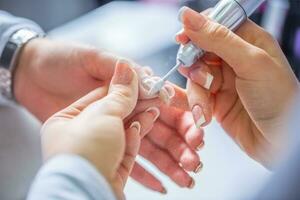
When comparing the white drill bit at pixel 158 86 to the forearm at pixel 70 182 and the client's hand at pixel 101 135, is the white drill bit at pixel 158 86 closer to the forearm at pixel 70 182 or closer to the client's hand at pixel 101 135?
the client's hand at pixel 101 135

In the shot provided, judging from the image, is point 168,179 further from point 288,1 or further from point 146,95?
point 288,1

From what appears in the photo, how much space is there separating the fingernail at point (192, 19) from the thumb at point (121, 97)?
0.28 feet

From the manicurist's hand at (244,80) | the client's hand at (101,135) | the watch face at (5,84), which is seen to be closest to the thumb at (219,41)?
the manicurist's hand at (244,80)

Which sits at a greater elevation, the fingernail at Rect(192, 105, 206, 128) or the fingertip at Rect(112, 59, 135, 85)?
the fingertip at Rect(112, 59, 135, 85)

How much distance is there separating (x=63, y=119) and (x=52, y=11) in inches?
30.5

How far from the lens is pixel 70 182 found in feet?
1.33

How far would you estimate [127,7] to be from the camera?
116 centimetres

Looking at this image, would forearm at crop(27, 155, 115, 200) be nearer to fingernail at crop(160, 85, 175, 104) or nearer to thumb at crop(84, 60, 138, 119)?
thumb at crop(84, 60, 138, 119)

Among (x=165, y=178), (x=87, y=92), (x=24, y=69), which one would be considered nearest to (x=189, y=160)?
(x=165, y=178)

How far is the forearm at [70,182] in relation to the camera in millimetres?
401

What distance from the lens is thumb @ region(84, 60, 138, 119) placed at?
49 centimetres

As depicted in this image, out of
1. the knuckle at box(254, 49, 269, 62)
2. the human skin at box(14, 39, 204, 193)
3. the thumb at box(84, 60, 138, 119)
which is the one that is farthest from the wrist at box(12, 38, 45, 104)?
the knuckle at box(254, 49, 269, 62)

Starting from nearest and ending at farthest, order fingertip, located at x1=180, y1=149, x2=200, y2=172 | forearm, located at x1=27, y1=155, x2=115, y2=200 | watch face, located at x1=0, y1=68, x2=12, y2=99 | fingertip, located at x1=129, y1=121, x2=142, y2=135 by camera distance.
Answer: forearm, located at x1=27, y1=155, x2=115, y2=200 < fingertip, located at x1=129, y1=121, x2=142, y2=135 < fingertip, located at x1=180, y1=149, x2=200, y2=172 < watch face, located at x1=0, y1=68, x2=12, y2=99

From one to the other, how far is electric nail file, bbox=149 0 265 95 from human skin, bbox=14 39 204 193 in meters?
0.08
